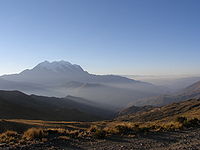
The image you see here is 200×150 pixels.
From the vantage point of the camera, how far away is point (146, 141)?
10.9 meters

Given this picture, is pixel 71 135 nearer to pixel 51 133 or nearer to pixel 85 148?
pixel 51 133

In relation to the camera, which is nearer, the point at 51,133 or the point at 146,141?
the point at 146,141

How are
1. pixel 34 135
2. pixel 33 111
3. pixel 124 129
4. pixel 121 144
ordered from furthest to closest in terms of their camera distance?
pixel 33 111
pixel 124 129
pixel 34 135
pixel 121 144

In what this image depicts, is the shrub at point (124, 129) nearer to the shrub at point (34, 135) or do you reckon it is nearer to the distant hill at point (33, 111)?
the shrub at point (34, 135)

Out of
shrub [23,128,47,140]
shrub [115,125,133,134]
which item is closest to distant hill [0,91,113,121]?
shrub [23,128,47,140]

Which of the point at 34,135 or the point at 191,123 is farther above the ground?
the point at 34,135

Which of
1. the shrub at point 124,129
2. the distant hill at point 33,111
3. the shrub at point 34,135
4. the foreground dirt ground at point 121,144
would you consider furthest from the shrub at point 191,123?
the distant hill at point 33,111

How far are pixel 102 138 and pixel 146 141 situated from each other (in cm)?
266

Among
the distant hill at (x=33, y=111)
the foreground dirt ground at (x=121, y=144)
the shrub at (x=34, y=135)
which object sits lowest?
the distant hill at (x=33, y=111)

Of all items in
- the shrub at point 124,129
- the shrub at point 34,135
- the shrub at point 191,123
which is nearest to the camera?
the shrub at point 34,135

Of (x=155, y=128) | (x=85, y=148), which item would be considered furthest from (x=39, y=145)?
(x=155, y=128)

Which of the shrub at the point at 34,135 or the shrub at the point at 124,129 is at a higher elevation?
the shrub at the point at 34,135

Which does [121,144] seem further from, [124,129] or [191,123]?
[191,123]

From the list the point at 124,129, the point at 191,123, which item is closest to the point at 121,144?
the point at 124,129
